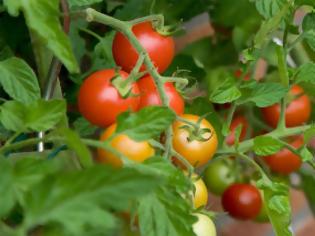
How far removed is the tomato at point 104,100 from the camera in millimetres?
578

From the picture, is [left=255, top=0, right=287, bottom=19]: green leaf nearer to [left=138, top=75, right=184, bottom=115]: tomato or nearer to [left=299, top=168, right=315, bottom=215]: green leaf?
[left=138, top=75, right=184, bottom=115]: tomato

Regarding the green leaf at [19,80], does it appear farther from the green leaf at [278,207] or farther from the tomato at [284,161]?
the tomato at [284,161]

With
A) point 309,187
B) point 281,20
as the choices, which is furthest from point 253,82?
point 309,187

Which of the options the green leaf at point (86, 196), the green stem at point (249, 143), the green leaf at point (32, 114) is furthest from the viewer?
the green stem at point (249, 143)

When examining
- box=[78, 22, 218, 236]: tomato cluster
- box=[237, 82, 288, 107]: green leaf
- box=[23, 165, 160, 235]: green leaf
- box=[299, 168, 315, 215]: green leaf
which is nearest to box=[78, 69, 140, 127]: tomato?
box=[78, 22, 218, 236]: tomato cluster

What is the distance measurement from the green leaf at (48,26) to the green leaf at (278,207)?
0.26 m

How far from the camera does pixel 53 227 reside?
32cm

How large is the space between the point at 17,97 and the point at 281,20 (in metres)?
0.27

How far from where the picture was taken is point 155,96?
0.59m

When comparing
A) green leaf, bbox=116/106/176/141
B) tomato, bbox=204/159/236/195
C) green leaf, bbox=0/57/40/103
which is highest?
green leaf, bbox=0/57/40/103

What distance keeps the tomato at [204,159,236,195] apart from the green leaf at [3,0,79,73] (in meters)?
0.47

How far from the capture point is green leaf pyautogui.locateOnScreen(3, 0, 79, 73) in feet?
1.32

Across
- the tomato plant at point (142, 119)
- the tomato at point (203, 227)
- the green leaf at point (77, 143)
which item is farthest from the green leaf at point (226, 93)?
the green leaf at point (77, 143)

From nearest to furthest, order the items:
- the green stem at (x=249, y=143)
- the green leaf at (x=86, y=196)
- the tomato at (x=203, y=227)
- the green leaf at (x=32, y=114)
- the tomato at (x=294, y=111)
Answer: the green leaf at (x=86, y=196)
the green leaf at (x=32, y=114)
the tomato at (x=203, y=227)
the green stem at (x=249, y=143)
the tomato at (x=294, y=111)
